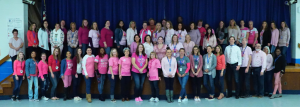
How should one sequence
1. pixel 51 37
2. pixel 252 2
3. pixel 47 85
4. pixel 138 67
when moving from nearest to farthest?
pixel 138 67, pixel 47 85, pixel 51 37, pixel 252 2

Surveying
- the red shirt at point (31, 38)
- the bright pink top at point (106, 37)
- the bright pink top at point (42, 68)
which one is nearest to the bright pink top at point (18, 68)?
the bright pink top at point (42, 68)

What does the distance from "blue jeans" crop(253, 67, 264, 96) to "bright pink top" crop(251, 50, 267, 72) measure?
0.36ft

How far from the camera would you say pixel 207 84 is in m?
5.82

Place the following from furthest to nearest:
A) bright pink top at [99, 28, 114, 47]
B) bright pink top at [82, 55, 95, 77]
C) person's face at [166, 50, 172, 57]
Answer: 1. bright pink top at [99, 28, 114, 47]
2. bright pink top at [82, 55, 95, 77]
3. person's face at [166, 50, 172, 57]

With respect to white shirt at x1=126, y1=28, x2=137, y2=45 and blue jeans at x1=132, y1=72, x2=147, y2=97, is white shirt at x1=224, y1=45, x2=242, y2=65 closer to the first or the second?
blue jeans at x1=132, y1=72, x2=147, y2=97

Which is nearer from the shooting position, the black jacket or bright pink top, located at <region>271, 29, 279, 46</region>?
the black jacket

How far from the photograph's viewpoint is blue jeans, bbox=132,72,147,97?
5.55 m

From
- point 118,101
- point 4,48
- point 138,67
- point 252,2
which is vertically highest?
point 252,2

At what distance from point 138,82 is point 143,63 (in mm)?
461

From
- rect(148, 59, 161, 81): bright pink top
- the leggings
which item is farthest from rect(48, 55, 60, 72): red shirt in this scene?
the leggings

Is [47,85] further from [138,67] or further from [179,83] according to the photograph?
[179,83]

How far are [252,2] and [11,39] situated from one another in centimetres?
713

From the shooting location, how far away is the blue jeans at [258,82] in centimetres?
595

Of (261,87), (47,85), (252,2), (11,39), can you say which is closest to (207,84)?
(261,87)
